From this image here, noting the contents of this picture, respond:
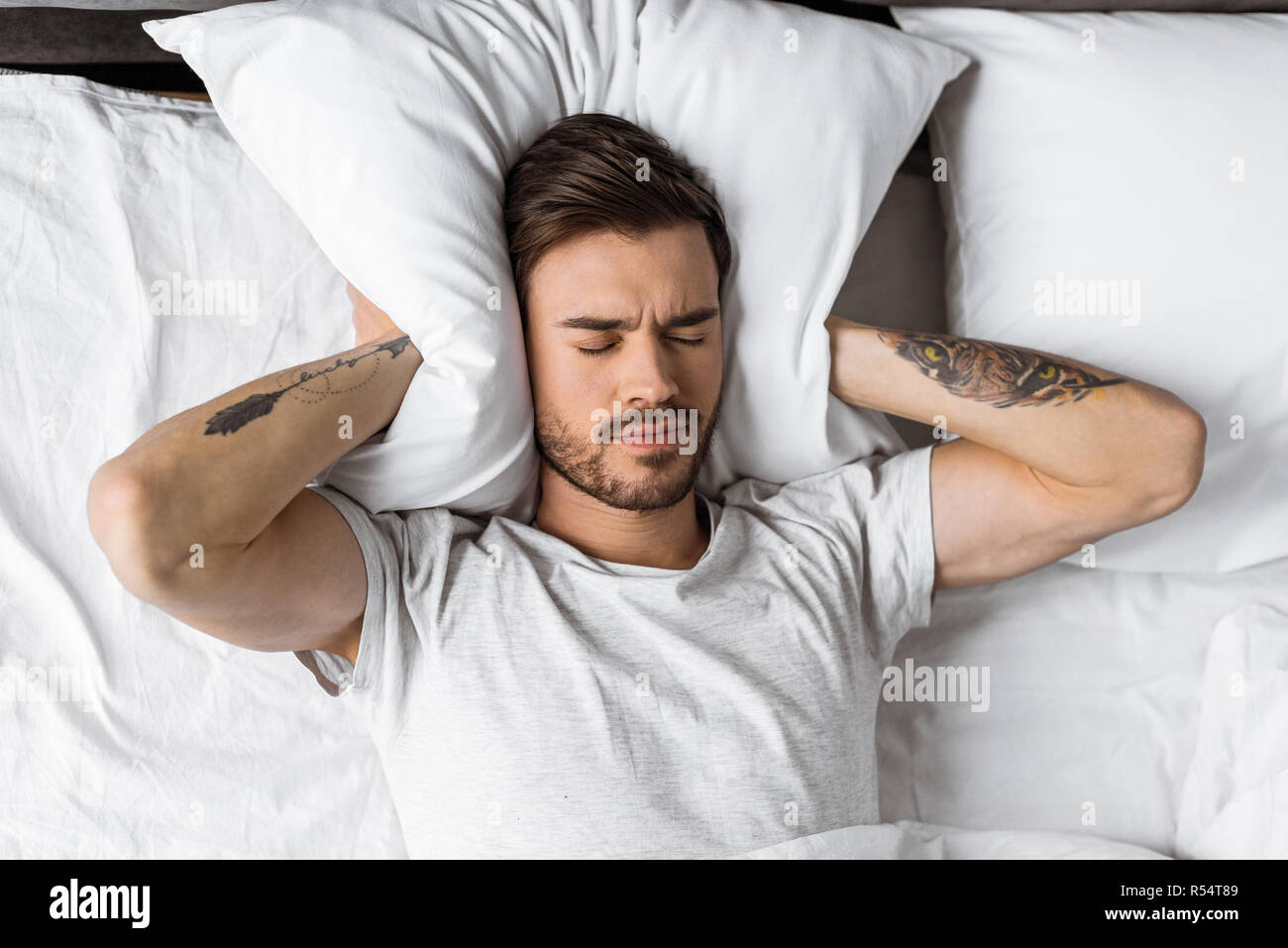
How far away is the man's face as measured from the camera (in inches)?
48.8

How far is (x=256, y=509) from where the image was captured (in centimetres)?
104

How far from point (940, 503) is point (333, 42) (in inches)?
36.8

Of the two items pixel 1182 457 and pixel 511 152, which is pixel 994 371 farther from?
pixel 511 152

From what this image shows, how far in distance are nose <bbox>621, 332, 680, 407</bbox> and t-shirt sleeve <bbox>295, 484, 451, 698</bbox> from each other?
0.32 metres

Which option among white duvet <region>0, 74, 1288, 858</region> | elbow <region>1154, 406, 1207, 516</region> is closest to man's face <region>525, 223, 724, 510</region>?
white duvet <region>0, 74, 1288, 858</region>

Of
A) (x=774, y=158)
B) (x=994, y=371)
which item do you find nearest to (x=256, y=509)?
(x=774, y=158)

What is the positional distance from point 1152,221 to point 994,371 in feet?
1.12

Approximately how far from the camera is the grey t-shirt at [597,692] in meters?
1.17

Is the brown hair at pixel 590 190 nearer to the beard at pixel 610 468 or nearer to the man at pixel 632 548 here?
the man at pixel 632 548

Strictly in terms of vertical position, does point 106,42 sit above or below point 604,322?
above

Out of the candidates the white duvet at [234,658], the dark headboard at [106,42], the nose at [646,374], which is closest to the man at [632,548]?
the nose at [646,374]

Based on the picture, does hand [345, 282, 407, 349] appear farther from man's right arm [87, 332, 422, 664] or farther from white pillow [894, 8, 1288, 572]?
white pillow [894, 8, 1288, 572]
